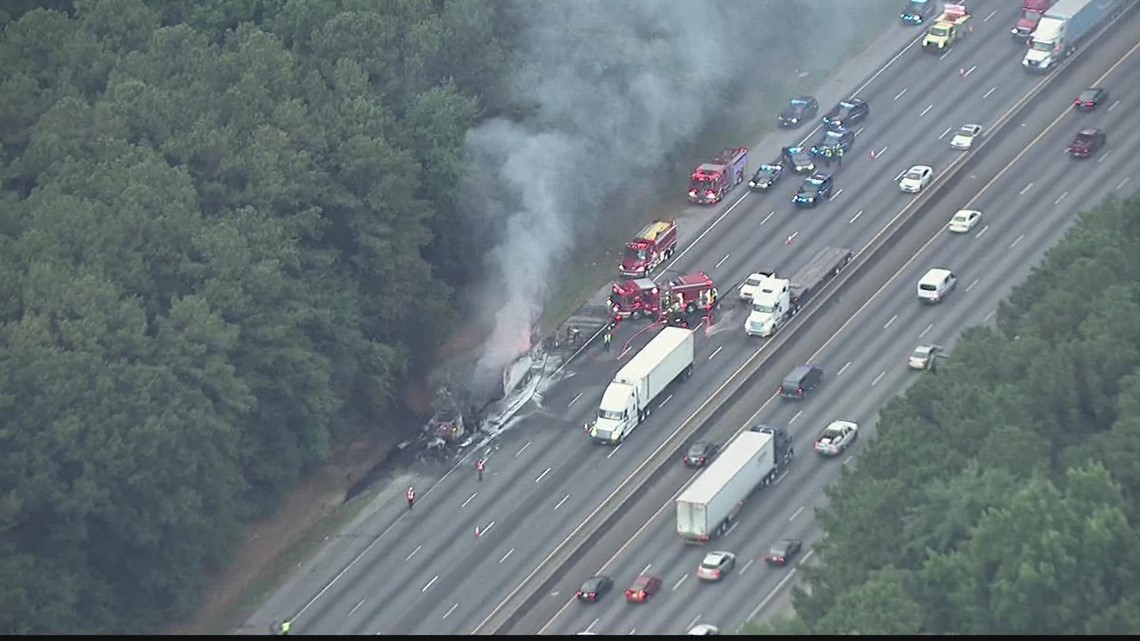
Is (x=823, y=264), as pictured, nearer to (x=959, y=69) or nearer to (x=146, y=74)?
(x=959, y=69)

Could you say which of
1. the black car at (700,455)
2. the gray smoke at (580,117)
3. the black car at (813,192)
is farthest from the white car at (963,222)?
the black car at (700,455)

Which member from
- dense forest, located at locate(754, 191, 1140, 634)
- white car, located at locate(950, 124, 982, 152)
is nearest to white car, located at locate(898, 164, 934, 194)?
white car, located at locate(950, 124, 982, 152)

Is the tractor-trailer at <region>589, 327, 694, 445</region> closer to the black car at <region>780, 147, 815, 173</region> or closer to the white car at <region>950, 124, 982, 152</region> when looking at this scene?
the black car at <region>780, 147, 815, 173</region>

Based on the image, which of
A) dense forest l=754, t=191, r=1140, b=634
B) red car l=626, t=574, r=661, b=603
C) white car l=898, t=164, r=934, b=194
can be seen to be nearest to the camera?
dense forest l=754, t=191, r=1140, b=634

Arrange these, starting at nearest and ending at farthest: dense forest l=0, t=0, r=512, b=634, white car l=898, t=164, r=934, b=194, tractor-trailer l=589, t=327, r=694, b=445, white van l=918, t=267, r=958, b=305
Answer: dense forest l=0, t=0, r=512, b=634 < tractor-trailer l=589, t=327, r=694, b=445 < white van l=918, t=267, r=958, b=305 < white car l=898, t=164, r=934, b=194

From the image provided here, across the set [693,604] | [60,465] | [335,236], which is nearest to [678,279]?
[335,236]

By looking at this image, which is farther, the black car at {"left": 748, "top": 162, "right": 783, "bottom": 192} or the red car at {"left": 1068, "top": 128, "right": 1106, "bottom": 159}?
the black car at {"left": 748, "top": 162, "right": 783, "bottom": 192}

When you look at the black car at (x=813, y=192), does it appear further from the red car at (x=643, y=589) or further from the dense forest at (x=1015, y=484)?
the red car at (x=643, y=589)

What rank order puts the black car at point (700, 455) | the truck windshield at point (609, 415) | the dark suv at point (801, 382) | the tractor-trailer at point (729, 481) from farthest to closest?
the dark suv at point (801, 382) < the truck windshield at point (609, 415) < the black car at point (700, 455) < the tractor-trailer at point (729, 481)
